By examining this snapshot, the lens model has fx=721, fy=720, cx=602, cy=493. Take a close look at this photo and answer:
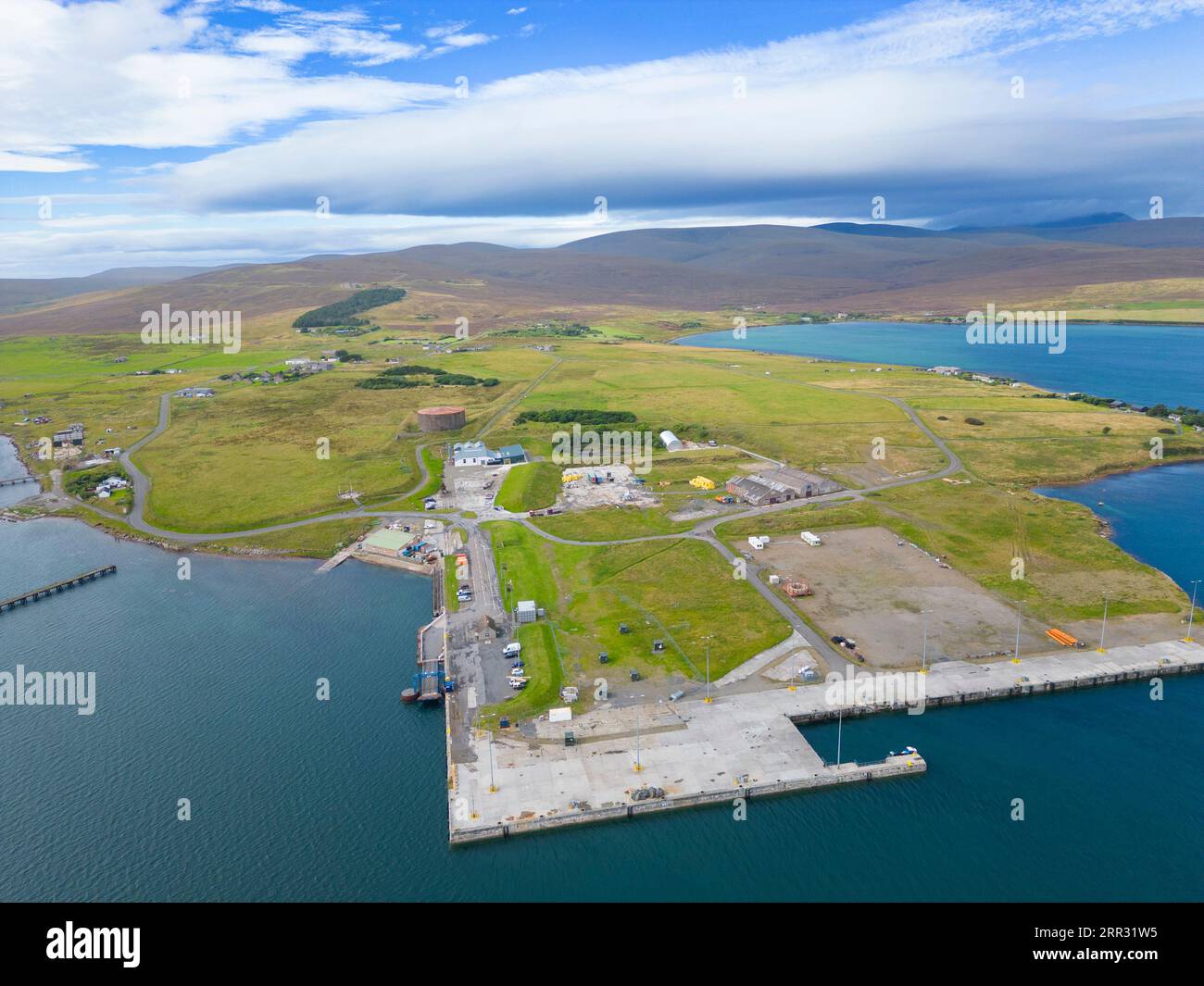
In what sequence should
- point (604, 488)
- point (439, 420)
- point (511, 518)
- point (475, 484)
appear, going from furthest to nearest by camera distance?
point (439, 420) → point (475, 484) → point (604, 488) → point (511, 518)

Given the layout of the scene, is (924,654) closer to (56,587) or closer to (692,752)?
(692,752)

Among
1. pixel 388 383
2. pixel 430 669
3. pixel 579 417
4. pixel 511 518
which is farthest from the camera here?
pixel 388 383

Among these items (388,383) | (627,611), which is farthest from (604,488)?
(388,383)

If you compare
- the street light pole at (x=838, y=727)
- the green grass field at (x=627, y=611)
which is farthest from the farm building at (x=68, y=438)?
the street light pole at (x=838, y=727)

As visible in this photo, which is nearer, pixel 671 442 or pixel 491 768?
pixel 491 768

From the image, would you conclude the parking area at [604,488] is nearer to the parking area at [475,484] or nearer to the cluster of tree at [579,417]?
the parking area at [475,484]

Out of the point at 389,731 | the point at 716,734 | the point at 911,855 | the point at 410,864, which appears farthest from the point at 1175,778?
the point at 389,731
